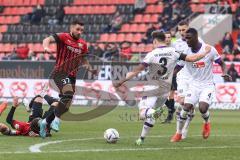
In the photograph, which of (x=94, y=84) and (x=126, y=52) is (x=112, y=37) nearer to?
(x=126, y=52)

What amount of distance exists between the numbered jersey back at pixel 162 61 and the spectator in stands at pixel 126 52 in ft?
59.5

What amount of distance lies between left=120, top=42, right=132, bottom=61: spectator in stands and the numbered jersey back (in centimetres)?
1814

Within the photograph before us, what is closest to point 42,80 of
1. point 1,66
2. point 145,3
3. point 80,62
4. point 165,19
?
point 1,66

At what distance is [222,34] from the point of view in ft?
121

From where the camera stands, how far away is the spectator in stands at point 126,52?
32.1 meters

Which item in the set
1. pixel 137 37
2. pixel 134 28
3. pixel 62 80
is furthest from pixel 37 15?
pixel 62 80

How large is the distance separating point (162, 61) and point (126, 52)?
1982 centimetres

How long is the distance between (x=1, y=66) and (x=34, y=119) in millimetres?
18322

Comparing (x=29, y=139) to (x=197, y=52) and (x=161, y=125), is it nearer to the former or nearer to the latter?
(x=197, y=52)

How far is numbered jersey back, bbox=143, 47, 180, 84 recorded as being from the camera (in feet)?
43.9

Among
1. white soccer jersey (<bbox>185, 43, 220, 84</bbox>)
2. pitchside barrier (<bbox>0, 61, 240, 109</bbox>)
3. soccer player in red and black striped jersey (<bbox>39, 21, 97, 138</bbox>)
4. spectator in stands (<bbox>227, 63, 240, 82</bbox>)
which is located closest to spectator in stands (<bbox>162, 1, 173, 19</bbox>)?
pitchside barrier (<bbox>0, 61, 240, 109</bbox>)

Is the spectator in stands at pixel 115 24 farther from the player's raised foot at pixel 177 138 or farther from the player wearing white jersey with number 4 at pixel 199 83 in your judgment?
the player's raised foot at pixel 177 138

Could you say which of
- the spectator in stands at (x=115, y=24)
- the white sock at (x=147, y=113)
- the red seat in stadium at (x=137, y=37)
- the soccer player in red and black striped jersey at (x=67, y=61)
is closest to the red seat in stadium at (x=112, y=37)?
the spectator in stands at (x=115, y=24)

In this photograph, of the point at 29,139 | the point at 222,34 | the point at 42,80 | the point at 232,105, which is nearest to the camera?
the point at 29,139
